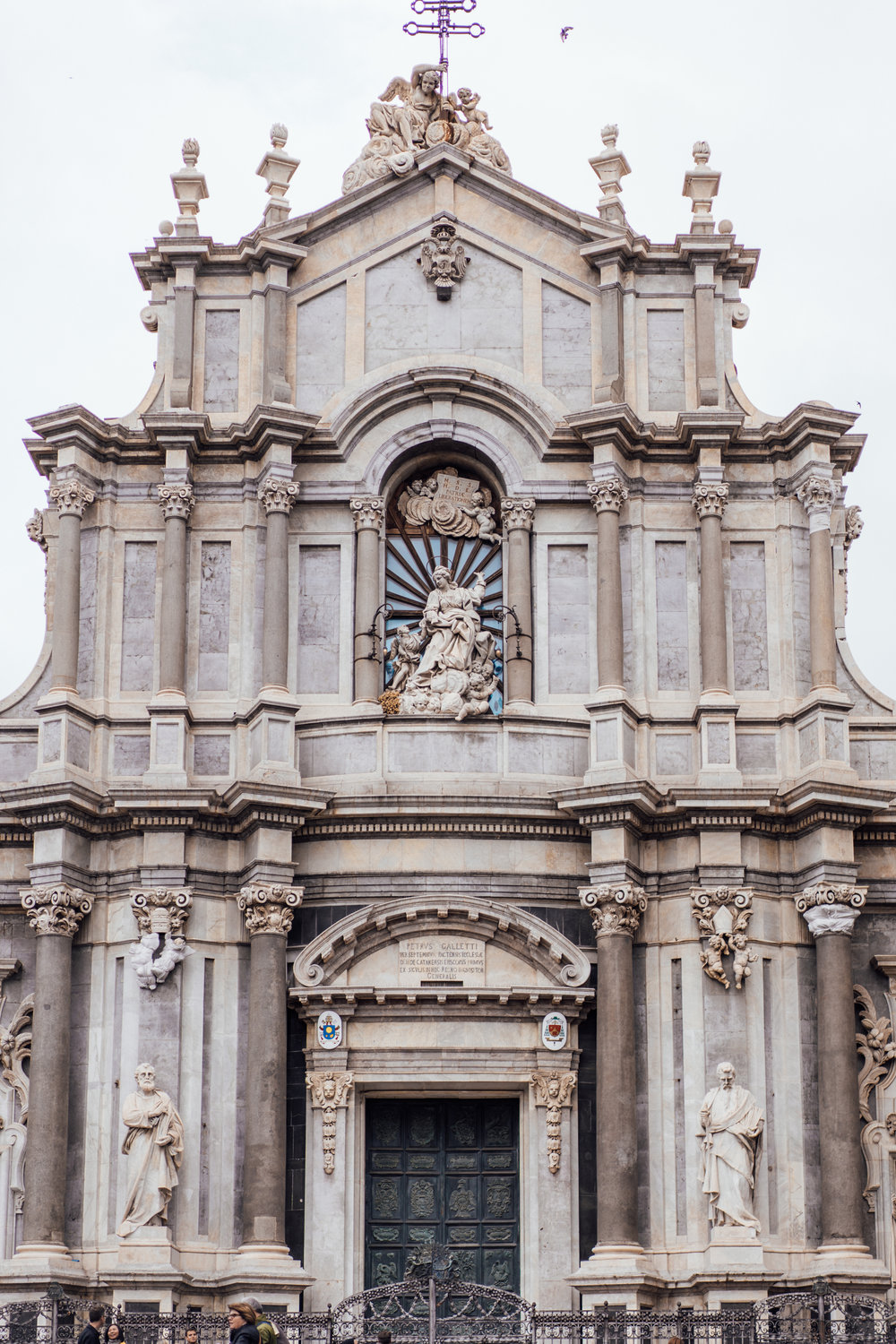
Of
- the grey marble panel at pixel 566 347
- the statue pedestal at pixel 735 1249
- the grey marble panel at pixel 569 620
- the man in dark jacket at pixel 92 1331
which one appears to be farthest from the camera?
the grey marble panel at pixel 566 347

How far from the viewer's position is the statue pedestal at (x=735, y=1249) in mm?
22609

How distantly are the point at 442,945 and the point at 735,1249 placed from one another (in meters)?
4.24

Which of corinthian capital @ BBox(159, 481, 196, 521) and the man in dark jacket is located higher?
corinthian capital @ BBox(159, 481, 196, 521)

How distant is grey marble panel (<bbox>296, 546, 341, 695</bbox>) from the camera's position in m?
25.5

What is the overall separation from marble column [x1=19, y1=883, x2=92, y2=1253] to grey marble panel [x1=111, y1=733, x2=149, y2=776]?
1.47m

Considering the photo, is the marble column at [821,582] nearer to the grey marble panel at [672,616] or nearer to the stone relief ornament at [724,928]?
the grey marble panel at [672,616]

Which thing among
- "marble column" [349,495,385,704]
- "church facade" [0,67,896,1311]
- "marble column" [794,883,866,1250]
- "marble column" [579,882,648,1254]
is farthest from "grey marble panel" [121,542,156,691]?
"marble column" [794,883,866,1250]

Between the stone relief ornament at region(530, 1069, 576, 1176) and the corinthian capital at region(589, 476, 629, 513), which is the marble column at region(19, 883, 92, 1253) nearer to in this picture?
the stone relief ornament at region(530, 1069, 576, 1176)

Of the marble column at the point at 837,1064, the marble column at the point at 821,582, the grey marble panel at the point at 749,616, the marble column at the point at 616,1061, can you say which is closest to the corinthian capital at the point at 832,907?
the marble column at the point at 837,1064

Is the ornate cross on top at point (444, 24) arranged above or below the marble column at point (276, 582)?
above

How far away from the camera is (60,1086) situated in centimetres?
2353

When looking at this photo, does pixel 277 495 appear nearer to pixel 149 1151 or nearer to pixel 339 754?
pixel 339 754

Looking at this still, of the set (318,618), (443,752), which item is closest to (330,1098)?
(443,752)

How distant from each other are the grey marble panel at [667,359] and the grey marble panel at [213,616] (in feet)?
16.8
